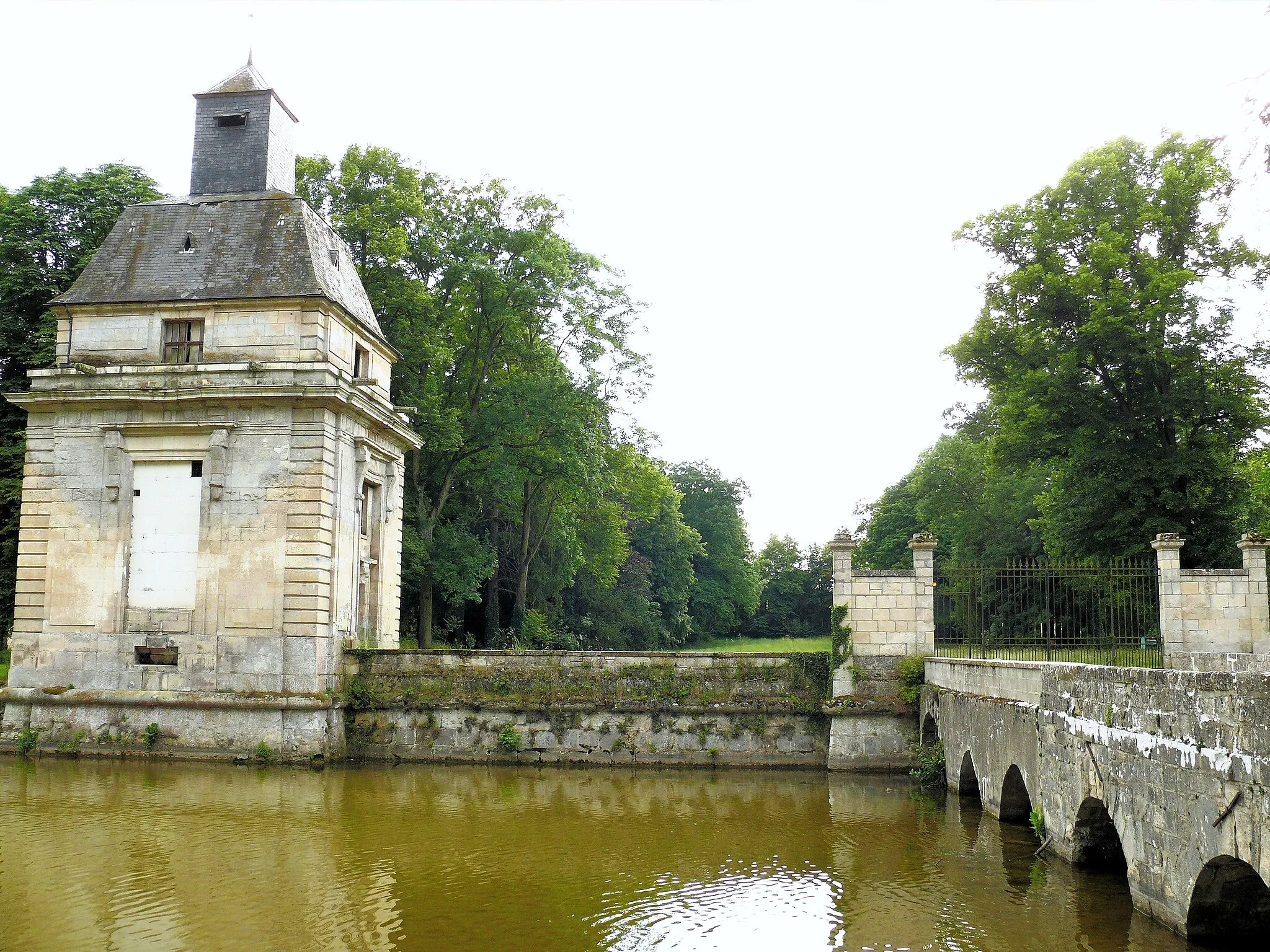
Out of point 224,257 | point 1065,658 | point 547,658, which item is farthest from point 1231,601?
point 224,257

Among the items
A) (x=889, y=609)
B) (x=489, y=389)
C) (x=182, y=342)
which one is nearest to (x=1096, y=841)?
(x=889, y=609)

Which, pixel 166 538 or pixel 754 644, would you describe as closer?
pixel 166 538

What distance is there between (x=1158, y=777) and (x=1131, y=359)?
17664 mm

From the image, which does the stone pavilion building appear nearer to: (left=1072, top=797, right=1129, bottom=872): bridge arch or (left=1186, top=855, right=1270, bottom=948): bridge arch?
(left=1072, top=797, right=1129, bottom=872): bridge arch

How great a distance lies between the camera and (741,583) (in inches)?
2308

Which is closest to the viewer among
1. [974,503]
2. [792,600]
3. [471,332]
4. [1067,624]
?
[1067,624]

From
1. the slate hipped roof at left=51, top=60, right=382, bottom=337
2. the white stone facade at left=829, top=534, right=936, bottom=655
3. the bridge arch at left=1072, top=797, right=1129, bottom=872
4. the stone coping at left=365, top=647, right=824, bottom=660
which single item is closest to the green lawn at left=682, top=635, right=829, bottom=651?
the stone coping at left=365, top=647, right=824, bottom=660

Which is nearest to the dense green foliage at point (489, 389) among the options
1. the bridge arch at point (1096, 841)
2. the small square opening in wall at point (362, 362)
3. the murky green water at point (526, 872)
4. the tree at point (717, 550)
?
the small square opening in wall at point (362, 362)

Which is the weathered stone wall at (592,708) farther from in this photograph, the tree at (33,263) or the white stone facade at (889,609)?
the tree at (33,263)

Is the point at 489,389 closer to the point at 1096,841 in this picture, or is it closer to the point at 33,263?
the point at 33,263

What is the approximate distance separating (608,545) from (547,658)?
18.2 metres

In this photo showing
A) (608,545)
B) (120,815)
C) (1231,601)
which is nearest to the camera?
(120,815)

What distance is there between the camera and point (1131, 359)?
76.0ft

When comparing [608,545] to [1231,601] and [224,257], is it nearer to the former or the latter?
[224,257]
